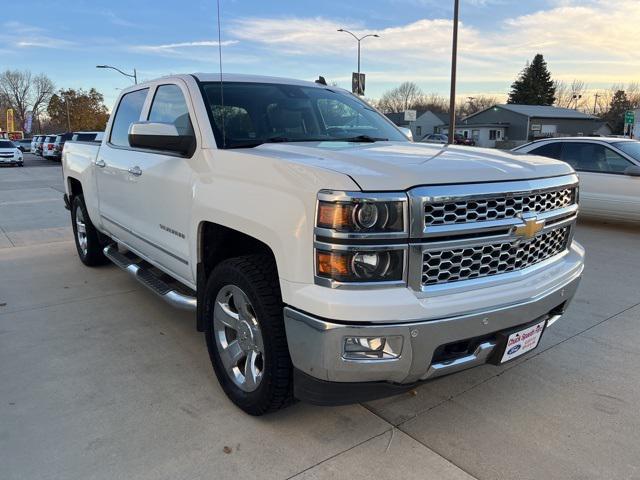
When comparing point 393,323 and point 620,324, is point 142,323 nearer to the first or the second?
point 393,323

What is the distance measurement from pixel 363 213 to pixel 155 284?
7.39 feet

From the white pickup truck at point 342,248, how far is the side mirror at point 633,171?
601 centimetres

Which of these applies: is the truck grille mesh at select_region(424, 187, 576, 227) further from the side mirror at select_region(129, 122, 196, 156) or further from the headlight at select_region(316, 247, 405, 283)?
the side mirror at select_region(129, 122, 196, 156)

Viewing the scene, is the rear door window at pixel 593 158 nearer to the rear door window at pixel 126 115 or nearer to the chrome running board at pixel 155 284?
the rear door window at pixel 126 115

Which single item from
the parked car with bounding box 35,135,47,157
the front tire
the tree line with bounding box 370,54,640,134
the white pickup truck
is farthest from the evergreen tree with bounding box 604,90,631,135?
the front tire

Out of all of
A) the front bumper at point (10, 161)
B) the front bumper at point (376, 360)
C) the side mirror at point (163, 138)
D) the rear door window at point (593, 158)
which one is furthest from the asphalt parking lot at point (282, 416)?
the front bumper at point (10, 161)

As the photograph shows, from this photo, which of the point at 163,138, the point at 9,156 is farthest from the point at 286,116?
the point at 9,156

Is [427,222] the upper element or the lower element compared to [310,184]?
lower

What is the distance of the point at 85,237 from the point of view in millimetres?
6086

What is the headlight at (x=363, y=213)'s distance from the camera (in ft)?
7.22

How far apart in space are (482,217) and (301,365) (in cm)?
108

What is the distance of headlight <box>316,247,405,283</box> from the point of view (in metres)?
2.22

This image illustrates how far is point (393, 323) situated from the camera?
2.21 m

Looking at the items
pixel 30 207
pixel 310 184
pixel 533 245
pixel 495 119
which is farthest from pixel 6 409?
pixel 495 119
